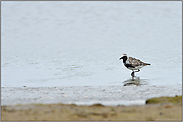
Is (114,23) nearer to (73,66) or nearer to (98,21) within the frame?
(98,21)

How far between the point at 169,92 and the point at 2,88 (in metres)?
5.84

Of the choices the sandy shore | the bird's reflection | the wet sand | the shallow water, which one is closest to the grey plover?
the shallow water

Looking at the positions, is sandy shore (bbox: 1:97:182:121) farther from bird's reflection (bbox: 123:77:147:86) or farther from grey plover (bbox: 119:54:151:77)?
grey plover (bbox: 119:54:151:77)

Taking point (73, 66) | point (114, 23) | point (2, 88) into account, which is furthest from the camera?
point (114, 23)

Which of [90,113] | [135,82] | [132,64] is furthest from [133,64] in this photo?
[90,113]

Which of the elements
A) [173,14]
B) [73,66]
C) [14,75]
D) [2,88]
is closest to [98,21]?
[173,14]

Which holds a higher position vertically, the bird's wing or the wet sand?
the bird's wing

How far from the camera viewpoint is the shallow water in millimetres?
14414

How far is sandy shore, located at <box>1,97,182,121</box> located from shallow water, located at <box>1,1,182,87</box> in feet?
15.8

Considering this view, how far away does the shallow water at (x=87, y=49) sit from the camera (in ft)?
47.3

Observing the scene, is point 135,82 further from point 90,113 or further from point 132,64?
point 90,113

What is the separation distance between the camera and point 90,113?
7754mm

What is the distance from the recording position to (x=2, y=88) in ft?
40.3

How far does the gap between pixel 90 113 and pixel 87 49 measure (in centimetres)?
1431
